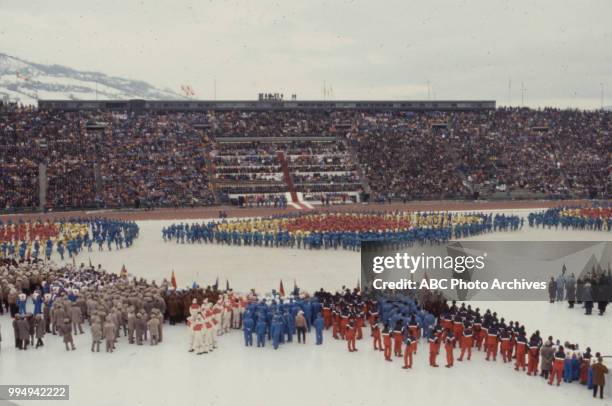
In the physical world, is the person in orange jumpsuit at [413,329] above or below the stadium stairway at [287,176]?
below

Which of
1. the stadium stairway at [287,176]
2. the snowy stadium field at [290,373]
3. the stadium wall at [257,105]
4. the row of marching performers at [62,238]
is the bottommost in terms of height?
the snowy stadium field at [290,373]

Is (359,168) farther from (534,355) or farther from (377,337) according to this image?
(534,355)

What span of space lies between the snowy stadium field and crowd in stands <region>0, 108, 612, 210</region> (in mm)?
34037

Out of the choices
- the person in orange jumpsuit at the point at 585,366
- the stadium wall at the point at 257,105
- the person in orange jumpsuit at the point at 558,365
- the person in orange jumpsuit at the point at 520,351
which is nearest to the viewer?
the person in orange jumpsuit at the point at 585,366

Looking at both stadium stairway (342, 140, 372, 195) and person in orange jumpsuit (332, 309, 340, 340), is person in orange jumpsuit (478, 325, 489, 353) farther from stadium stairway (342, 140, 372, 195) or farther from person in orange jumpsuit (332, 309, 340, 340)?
stadium stairway (342, 140, 372, 195)

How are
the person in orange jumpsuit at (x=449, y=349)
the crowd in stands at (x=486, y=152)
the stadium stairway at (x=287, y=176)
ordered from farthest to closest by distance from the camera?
1. the crowd in stands at (x=486, y=152)
2. the stadium stairway at (x=287, y=176)
3. the person in orange jumpsuit at (x=449, y=349)

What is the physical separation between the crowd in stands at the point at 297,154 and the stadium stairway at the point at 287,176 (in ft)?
1.31

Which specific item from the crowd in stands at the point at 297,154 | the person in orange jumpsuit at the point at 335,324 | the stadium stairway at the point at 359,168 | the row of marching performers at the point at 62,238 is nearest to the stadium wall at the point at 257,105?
the crowd in stands at the point at 297,154

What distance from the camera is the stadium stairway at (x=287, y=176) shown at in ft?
177

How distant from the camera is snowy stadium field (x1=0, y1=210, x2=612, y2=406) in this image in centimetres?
1377

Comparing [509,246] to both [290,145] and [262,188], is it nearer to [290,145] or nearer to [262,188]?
[262,188]

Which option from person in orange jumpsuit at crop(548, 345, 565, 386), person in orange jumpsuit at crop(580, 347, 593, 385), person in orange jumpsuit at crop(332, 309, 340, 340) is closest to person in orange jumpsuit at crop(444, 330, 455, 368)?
person in orange jumpsuit at crop(548, 345, 565, 386)

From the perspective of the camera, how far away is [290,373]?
1527 cm

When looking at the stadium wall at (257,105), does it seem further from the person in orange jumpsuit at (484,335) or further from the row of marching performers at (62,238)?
the person in orange jumpsuit at (484,335)
